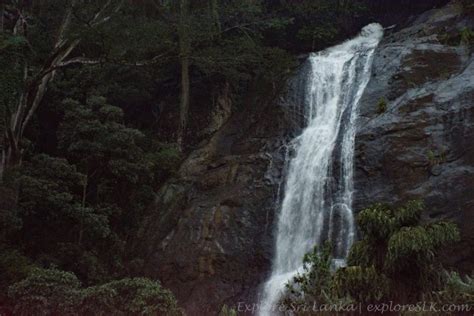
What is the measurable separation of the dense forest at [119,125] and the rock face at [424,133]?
3563 mm

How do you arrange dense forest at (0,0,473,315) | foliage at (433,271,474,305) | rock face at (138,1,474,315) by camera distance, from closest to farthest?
foliage at (433,271,474,305) → dense forest at (0,0,473,315) → rock face at (138,1,474,315)

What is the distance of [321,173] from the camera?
1471cm

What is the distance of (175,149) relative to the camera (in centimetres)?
1778

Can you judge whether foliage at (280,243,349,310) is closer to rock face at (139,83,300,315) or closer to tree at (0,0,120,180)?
rock face at (139,83,300,315)

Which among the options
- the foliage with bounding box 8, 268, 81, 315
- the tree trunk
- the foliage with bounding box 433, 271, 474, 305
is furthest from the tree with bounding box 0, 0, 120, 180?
the foliage with bounding box 433, 271, 474, 305

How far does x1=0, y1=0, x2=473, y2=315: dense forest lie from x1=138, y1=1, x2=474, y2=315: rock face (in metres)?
1.28

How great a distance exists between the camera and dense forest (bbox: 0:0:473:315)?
1034cm

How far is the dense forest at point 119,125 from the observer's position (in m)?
10.3

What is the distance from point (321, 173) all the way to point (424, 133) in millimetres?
2884

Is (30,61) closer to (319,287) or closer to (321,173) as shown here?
(321,173)

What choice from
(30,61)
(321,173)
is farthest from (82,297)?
Result: (321,173)

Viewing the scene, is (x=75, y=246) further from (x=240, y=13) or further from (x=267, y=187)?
(x=240, y=13)

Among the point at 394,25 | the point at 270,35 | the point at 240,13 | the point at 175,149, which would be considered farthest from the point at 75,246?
the point at 394,25

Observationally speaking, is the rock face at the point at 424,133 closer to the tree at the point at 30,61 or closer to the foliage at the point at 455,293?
the foliage at the point at 455,293
